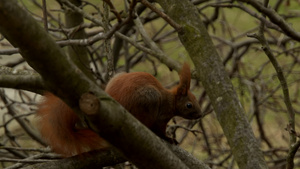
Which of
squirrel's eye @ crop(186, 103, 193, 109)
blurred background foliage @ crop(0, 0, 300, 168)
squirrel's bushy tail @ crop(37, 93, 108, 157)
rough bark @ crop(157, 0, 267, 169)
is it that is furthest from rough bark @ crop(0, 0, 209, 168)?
squirrel's eye @ crop(186, 103, 193, 109)

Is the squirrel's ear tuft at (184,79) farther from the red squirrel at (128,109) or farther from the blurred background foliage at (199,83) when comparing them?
the blurred background foliage at (199,83)

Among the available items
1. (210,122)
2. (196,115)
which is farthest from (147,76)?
(210,122)

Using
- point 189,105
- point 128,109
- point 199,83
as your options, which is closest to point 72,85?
point 128,109

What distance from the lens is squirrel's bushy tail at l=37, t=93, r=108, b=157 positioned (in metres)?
2.19

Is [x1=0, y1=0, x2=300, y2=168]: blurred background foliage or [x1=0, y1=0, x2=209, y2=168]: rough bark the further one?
[x1=0, y1=0, x2=300, y2=168]: blurred background foliage

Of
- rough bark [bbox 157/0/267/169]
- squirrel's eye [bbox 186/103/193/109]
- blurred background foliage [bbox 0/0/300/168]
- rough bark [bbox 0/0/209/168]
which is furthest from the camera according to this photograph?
blurred background foliage [bbox 0/0/300/168]

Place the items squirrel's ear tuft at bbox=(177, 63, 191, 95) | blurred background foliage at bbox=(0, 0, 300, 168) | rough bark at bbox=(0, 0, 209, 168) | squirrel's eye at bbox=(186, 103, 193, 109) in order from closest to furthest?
1. rough bark at bbox=(0, 0, 209, 168)
2. squirrel's ear tuft at bbox=(177, 63, 191, 95)
3. squirrel's eye at bbox=(186, 103, 193, 109)
4. blurred background foliage at bbox=(0, 0, 300, 168)

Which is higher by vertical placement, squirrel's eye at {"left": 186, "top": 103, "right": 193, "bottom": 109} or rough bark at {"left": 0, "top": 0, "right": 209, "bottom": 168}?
rough bark at {"left": 0, "top": 0, "right": 209, "bottom": 168}

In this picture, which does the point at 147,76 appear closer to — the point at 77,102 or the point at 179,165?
the point at 179,165

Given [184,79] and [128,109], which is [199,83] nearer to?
[184,79]

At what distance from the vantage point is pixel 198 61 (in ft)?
8.45

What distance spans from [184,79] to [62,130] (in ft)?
2.97

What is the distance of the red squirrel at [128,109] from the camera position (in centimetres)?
222

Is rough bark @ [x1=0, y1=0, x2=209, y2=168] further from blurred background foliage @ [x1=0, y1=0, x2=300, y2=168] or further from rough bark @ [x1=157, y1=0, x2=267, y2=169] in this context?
blurred background foliage @ [x1=0, y1=0, x2=300, y2=168]
